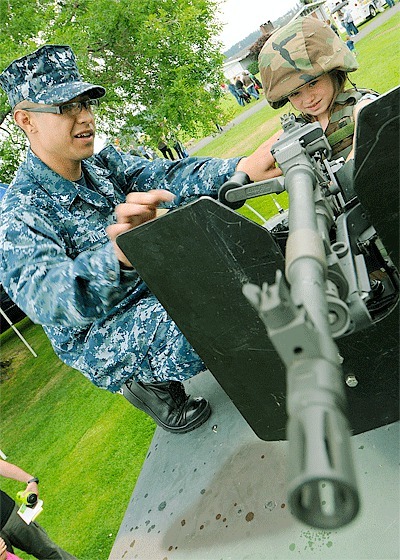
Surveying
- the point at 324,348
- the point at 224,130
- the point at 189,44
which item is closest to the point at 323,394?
the point at 324,348

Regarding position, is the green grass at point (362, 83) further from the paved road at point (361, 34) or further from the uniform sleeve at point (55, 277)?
the uniform sleeve at point (55, 277)

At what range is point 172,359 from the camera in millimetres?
2336

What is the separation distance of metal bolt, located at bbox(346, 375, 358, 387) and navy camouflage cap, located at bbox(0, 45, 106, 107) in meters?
1.70

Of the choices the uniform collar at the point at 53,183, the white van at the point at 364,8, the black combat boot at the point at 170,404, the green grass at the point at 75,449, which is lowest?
the green grass at the point at 75,449

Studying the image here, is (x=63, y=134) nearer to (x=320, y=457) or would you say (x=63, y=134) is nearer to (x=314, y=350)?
(x=314, y=350)

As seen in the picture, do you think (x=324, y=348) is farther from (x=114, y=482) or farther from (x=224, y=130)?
(x=224, y=130)

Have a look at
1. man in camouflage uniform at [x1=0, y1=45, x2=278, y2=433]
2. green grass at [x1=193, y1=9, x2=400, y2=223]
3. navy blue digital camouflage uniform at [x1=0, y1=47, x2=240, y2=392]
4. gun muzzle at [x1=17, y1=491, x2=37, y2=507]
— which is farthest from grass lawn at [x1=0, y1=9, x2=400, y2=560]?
navy blue digital camouflage uniform at [x1=0, y1=47, x2=240, y2=392]

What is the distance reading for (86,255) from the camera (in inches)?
73.8

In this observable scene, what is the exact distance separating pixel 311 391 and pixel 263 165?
1677 millimetres

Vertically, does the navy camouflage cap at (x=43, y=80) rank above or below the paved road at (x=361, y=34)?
above

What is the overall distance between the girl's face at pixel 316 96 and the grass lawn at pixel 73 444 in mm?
2671

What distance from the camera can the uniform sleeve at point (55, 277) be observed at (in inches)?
73.0

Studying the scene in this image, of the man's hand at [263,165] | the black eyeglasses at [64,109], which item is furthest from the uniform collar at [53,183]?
the man's hand at [263,165]

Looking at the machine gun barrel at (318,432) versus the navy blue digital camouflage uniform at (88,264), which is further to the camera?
the navy blue digital camouflage uniform at (88,264)
